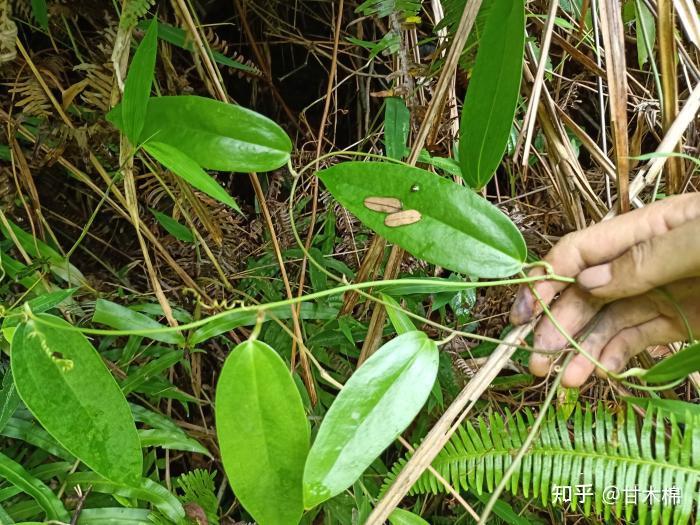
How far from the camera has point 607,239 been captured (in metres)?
0.60

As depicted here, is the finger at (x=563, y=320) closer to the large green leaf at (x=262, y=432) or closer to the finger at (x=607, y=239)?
the finger at (x=607, y=239)

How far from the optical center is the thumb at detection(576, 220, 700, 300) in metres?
0.52

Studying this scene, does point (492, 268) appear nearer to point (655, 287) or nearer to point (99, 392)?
point (655, 287)

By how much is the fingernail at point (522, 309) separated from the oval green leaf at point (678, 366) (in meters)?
0.13

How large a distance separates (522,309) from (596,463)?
0.87 feet

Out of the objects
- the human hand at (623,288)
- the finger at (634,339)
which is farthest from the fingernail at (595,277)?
the finger at (634,339)

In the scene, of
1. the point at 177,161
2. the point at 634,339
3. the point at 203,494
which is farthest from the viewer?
the point at 203,494

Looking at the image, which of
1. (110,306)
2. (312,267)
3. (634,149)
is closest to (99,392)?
(110,306)

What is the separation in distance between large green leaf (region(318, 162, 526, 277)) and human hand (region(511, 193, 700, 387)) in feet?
0.36

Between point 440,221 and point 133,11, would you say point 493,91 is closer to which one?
point 440,221

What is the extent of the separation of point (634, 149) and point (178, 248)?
29.2 inches

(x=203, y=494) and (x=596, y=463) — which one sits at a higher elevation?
(x=596, y=463)

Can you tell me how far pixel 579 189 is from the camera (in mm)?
758
